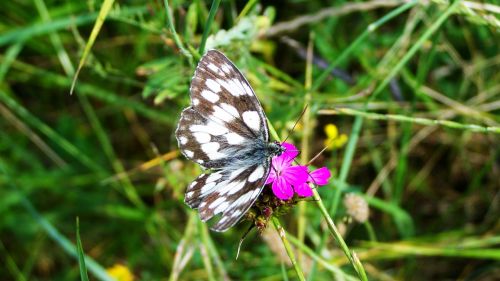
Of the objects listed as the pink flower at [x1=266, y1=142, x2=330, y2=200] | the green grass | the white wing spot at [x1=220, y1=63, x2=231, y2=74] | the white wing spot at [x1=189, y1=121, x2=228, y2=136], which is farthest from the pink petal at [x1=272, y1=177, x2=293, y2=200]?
the green grass

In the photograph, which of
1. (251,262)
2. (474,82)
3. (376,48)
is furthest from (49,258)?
(474,82)

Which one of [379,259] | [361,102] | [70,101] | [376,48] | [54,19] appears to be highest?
[54,19]

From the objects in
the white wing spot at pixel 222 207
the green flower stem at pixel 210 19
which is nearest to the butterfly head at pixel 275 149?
the white wing spot at pixel 222 207

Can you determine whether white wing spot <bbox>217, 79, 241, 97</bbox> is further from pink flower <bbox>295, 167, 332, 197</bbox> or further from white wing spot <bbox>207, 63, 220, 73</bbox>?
pink flower <bbox>295, 167, 332, 197</bbox>

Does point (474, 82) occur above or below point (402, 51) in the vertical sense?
below

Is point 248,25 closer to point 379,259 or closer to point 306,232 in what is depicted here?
point 306,232

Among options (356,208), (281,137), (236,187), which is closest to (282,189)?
(236,187)

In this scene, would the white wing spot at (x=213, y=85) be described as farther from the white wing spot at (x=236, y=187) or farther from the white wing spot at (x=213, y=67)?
the white wing spot at (x=236, y=187)
